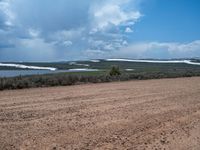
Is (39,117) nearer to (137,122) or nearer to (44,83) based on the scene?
(137,122)

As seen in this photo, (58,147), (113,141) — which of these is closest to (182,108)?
(113,141)

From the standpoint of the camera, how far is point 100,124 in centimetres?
1073

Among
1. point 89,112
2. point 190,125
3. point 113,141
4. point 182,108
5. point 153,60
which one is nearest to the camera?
point 113,141

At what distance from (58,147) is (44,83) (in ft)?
64.7

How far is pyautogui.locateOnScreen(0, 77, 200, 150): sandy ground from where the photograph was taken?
842 centimetres

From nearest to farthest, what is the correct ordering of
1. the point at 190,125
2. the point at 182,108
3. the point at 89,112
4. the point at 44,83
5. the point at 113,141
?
the point at 113,141 < the point at 190,125 < the point at 89,112 < the point at 182,108 < the point at 44,83

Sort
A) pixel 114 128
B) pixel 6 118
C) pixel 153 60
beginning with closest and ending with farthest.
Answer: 1. pixel 114 128
2. pixel 6 118
3. pixel 153 60

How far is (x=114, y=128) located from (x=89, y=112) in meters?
3.02

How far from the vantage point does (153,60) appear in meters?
184

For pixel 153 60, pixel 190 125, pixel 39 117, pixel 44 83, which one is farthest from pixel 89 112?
pixel 153 60

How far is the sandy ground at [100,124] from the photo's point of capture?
8422 mm

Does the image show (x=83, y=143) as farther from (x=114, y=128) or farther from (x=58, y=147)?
(x=114, y=128)

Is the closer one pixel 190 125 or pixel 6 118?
pixel 190 125

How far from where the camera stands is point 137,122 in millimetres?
11062
